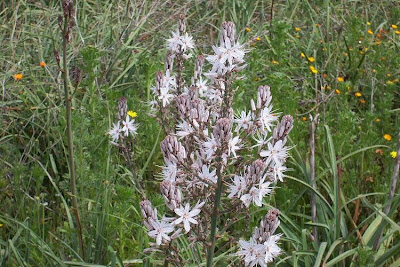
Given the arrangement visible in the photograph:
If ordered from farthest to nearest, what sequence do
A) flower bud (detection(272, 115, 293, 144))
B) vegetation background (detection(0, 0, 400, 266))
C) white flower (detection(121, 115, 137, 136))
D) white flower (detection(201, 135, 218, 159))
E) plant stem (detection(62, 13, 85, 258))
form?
white flower (detection(121, 115, 137, 136)), vegetation background (detection(0, 0, 400, 266)), plant stem (detection(62, 13, 85, 258)), flower bud (detection(272, 115, 293, 144)), white flower (detection(201, 135, 218, 159))

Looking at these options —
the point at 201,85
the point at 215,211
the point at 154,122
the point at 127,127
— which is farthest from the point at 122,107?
the point at 215,211

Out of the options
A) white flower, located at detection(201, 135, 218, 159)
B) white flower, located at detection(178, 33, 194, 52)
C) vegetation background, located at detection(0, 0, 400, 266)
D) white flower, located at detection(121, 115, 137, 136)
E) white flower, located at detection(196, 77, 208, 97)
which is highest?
white flower, located at detection(178, 33, 194, 52)

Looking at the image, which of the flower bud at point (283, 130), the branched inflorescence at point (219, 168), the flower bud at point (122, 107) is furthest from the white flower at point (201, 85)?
the flower bud at point (283, 130)

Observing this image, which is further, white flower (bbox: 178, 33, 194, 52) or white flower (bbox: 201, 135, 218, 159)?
white flower (bbox: 178, 33, 194, 52)

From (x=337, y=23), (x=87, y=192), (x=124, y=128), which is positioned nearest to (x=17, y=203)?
(x=87, y=192)

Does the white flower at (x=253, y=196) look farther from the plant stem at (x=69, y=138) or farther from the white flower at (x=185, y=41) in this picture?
the white flower at (x=185, y=41)

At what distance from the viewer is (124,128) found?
3.38 metres

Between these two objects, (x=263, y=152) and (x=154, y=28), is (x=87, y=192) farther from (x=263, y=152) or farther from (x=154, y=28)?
(x=154, y=28)

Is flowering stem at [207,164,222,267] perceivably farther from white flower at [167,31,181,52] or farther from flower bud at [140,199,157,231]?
white flower at [167,31,181,52]

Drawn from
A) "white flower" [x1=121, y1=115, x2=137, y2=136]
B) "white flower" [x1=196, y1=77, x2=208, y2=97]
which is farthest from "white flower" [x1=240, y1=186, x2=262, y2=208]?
"white flower" [x1=121, y1=115, x2=137, y2=136]

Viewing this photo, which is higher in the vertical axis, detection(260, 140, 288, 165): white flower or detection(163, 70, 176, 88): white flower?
detection(260, 140, 288, 165): white flower

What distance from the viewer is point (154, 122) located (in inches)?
166

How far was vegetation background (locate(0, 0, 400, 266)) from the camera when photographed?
128 inches

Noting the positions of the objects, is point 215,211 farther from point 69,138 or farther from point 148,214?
point 69,138
